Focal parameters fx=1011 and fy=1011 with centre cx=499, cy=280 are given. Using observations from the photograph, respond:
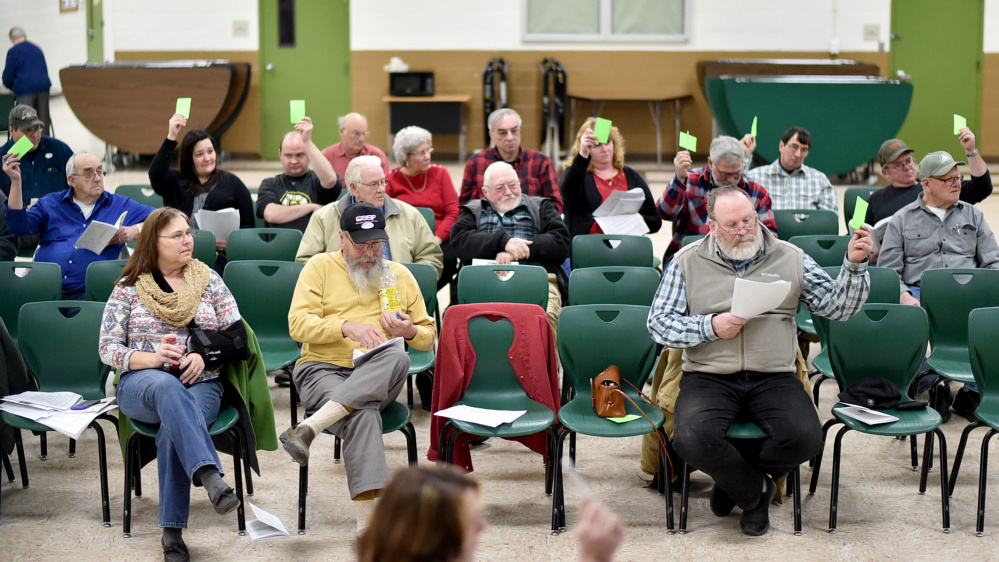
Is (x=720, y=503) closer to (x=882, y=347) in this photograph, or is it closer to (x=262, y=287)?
(x=882, y=347)

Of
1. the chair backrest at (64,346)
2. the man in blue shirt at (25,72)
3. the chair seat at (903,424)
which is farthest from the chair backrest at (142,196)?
the man in blue shirt at (25,72)

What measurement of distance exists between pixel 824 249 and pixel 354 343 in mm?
2707

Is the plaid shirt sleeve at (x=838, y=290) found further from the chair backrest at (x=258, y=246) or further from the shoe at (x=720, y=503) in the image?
the chair backrest at (x=258, y=246)

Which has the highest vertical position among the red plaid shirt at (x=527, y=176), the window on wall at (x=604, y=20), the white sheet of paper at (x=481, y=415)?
the window on wall at (x=604, y=20)

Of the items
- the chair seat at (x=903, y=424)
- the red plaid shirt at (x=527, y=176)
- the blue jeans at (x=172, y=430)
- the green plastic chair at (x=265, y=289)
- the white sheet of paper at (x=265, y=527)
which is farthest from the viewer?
the red plaid shirt at (x=527, y=176)

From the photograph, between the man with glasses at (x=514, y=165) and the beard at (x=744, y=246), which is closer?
the beard at (x=744, y=246)

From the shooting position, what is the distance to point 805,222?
598 centimetres

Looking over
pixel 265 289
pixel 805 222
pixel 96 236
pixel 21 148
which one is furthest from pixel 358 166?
pixel 805 222

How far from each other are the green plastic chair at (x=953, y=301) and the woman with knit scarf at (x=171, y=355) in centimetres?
315

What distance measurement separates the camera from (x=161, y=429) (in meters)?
3.62

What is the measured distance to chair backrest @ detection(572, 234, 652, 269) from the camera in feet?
17.6

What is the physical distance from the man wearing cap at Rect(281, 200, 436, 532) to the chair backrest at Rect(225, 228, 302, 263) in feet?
4.45

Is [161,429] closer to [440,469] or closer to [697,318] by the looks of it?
[697,318]

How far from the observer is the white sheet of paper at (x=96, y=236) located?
504cm
